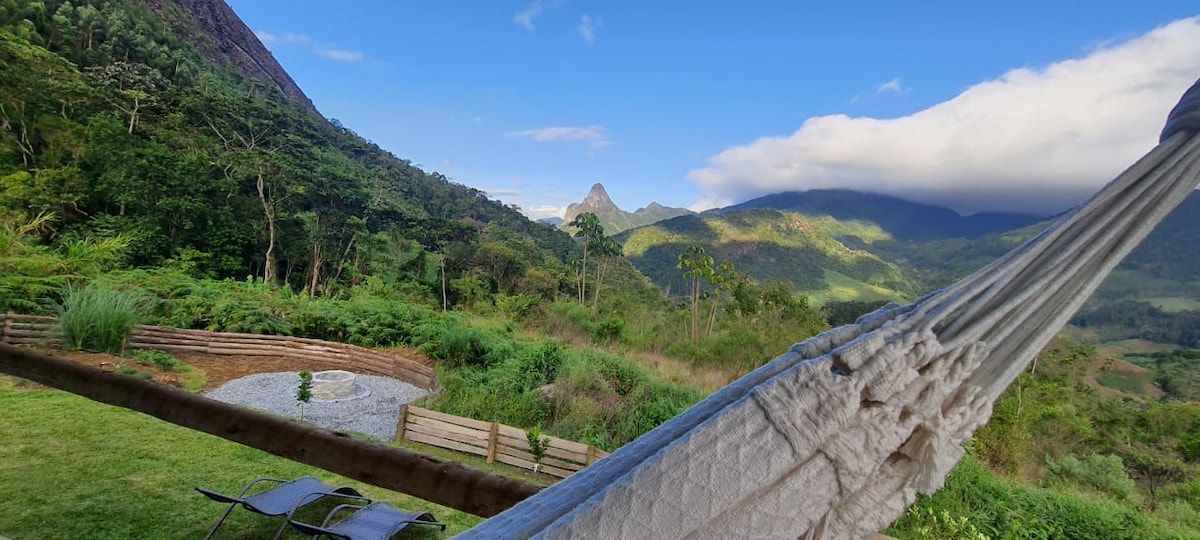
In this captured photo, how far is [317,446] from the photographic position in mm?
1321

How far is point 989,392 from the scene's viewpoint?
0.49 m

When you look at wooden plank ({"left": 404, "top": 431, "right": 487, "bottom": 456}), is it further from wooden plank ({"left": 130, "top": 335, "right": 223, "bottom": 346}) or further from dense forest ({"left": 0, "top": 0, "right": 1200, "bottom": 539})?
wooden plank ({"left": 130, "top": 335, "right": 223, "bottom": 346})

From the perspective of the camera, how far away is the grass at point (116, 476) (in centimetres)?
239

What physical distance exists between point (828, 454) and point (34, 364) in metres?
2.68

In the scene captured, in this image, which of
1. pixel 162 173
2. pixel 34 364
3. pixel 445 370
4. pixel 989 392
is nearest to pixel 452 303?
pixel 162 173

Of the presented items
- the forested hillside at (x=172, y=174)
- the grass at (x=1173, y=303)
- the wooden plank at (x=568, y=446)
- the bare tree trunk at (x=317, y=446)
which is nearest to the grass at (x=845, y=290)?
the grass at (x=1173, y=303)

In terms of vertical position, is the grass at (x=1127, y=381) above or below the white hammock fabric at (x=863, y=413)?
below

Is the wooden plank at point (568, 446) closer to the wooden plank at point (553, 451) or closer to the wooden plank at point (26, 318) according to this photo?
the wooden plank at point (553, 451)

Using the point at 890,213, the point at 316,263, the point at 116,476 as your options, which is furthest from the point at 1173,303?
the point at 890,213

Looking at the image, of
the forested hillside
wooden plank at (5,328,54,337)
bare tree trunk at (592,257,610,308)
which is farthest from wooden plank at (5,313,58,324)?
bare tree trunk at (592,257,610,308)

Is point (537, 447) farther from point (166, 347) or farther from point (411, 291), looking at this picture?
point (411, 291)

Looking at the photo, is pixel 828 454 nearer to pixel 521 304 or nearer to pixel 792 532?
pixel 792 532

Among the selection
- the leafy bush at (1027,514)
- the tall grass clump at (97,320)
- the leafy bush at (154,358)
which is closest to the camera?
the leafy bush at (1027,514)

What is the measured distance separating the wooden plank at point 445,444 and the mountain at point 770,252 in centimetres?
2496
